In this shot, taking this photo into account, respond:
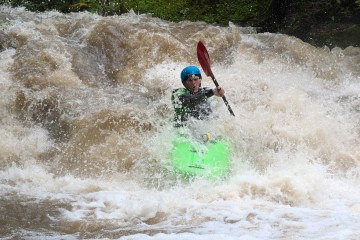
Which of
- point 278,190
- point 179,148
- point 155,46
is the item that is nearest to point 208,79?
point 155,46

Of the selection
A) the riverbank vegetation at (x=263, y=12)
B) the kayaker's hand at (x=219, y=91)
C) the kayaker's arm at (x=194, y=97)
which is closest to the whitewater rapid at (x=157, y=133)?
the kayaker's arm at (x=194, y=97)

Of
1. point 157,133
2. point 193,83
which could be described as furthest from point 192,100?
point 157,133

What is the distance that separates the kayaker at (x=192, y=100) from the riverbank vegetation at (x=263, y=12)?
15.8 ft

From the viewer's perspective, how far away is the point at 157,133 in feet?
21.1

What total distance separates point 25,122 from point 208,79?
117 inches

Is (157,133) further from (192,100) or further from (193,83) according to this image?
(193,83)

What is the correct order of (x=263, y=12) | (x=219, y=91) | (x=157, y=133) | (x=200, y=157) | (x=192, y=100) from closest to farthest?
(x=200, y=157), (x=219, y=91), (x=192, y=100), (x=157, y=133), (x=263, y=12)

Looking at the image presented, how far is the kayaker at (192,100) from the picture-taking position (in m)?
5.96

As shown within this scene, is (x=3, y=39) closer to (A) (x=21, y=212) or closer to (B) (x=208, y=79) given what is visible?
(B) (x=208, y=79)

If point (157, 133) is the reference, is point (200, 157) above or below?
below

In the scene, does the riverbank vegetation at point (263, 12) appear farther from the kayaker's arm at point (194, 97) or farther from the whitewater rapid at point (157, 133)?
the kayaker's arm at point (194, 97)

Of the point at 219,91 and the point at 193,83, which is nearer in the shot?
the point at 219,91

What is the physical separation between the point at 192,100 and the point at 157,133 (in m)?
0.75

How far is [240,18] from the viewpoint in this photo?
12.2 metres
